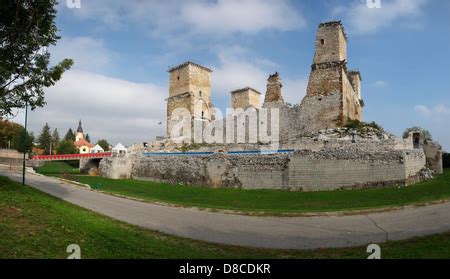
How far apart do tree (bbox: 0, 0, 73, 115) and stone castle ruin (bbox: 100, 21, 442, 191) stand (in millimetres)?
13898

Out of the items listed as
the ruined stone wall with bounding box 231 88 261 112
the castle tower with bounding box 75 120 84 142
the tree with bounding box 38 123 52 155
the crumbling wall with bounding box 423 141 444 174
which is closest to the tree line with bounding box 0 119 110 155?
the tree with bounding box 38 123 52 155

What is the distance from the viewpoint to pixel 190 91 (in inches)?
1714

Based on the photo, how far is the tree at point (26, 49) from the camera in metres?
11.3

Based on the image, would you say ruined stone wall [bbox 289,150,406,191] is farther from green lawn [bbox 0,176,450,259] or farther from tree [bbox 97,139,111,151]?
tree [bbox 97,139,111,151]

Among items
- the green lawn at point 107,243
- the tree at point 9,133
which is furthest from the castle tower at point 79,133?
the green lawn at point 107,243

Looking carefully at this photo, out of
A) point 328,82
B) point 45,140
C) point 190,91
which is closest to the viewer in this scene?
point 328,82

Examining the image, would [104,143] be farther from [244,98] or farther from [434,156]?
[434,156]

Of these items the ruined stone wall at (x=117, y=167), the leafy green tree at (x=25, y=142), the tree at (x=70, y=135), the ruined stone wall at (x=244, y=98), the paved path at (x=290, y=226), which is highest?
the ruined stone wall at (x=244, y=98)

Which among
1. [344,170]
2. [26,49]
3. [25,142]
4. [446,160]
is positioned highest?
[26,49]

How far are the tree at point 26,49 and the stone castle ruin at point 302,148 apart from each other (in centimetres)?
1390

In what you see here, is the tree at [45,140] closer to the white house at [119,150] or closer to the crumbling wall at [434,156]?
the white house at [119,150]

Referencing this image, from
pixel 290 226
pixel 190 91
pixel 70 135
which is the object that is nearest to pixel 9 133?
pixel 190 91

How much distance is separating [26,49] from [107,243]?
7984mm
